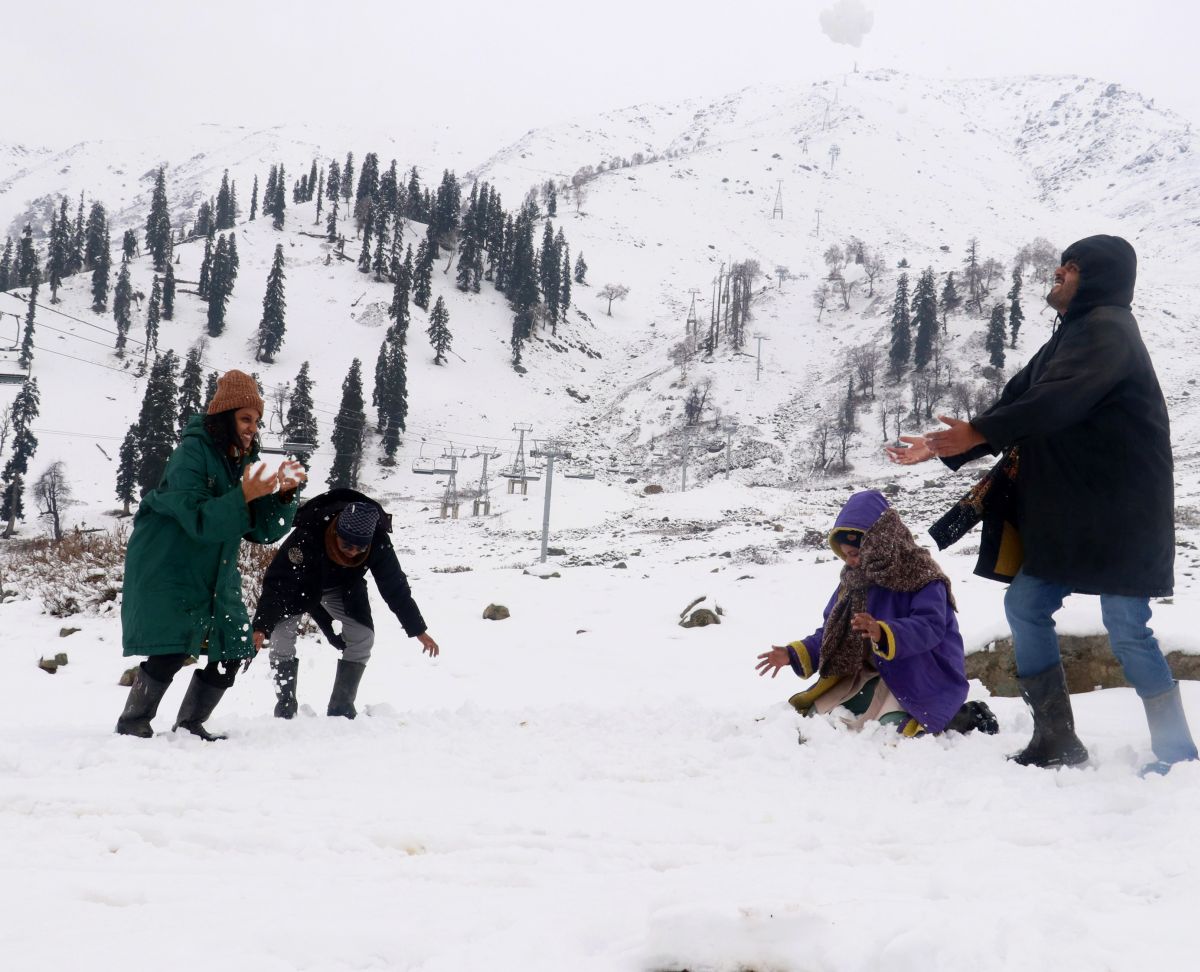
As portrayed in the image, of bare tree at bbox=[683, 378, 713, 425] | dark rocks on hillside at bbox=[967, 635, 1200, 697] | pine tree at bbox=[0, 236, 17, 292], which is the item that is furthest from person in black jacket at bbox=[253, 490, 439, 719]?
pine tree at bbox=[0, 236, 17, 292]

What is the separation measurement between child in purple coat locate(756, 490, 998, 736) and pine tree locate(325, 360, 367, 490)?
4968 centimetres

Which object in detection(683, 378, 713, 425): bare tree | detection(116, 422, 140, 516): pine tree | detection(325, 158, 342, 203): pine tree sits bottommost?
detection(116, 422, 140, 516): pine tree

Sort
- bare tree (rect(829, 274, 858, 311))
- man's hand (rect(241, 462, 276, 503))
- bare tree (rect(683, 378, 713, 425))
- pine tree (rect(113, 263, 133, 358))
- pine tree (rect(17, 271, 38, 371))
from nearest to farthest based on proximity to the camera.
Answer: man's hand (rect(241, 462, 276, 503)), pine tree (rect(17, 271, 38, 371)), bare tree (rect(683, 378, 713, 425)), pine tree (rect(113, 263, 133, 358)), bare tree (rect(829, 274, 858, 311))

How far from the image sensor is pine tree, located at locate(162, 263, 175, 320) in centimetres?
6825

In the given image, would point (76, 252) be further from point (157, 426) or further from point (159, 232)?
point (157, 426)

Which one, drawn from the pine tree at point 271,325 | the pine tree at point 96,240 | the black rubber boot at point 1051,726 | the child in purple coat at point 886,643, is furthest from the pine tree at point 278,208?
the black rubber boot at point 1051,726

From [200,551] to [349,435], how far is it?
52.1 metres

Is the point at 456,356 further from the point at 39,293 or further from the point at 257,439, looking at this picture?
the point at 257,439

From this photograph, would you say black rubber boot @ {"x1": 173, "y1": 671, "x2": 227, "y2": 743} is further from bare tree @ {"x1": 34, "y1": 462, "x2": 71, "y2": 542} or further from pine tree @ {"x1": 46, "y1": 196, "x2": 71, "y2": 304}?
pine tree @ {"x1": 46, "y1": 196, "x2": 71, "y2": 304}

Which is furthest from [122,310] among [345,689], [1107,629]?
[1107,629]

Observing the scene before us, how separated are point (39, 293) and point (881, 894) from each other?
307ft

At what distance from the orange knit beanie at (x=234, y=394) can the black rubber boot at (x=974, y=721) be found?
4327mm

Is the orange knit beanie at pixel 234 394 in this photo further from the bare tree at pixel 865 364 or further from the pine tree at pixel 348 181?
the pine tree at pixel 348 181

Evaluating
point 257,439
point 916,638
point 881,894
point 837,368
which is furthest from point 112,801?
point 837,368
